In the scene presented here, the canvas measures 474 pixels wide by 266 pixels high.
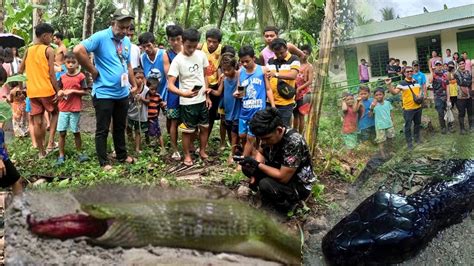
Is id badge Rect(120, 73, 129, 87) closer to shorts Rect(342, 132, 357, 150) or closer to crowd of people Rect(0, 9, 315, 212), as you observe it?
crowd of people Rect(0, 9, 315, 212)

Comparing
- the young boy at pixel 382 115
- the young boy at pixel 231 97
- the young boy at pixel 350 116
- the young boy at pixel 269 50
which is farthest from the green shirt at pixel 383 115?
the young boy at pixel 269 50

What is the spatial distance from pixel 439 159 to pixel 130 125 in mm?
3497

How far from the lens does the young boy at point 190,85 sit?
4617 millimetres

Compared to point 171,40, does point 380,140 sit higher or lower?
lower

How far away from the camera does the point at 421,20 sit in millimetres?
2504

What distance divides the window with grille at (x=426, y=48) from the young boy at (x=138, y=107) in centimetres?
334

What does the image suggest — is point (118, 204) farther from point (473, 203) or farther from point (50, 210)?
point (473, 203)

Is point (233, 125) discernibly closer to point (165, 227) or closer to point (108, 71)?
point (108, 71)

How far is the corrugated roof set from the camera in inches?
94.5

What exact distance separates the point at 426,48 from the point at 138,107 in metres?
3.45

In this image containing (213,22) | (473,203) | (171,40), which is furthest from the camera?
(213,22)

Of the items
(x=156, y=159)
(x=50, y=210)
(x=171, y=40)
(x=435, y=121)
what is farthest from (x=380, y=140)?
(x=171, y=40)

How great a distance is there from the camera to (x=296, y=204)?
3.80m

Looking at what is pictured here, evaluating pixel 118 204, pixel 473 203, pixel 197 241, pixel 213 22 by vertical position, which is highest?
pixel 213 22
